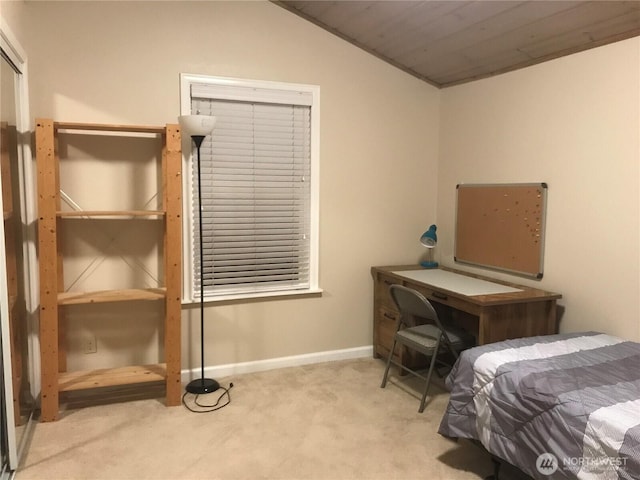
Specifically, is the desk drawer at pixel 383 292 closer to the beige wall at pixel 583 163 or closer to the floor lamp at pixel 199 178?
the beige wall at pixel 583 163

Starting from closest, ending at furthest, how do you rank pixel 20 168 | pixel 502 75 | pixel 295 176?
pixel 20 168 → pixel 502 75 → pixel 295 176

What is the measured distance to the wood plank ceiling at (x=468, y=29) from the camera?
8.24ft

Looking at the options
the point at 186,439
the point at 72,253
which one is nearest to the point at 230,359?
the point at 186,439

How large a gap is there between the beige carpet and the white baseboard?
8.4 inches

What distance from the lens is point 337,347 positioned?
12.6 feet

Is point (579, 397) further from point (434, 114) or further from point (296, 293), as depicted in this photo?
point (434, 114)

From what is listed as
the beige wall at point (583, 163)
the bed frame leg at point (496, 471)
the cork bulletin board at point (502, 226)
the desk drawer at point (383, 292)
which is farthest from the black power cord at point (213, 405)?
the beige wall at point (583, 163)

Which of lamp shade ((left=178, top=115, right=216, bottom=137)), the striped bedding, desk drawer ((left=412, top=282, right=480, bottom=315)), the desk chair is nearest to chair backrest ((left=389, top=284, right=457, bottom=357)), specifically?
A: the desk chair

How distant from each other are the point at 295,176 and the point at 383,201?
0.78 metres

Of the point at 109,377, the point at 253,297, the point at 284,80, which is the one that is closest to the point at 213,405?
the point at 109,377

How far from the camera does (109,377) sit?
2965 millimetres

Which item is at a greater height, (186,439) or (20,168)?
(20,168)

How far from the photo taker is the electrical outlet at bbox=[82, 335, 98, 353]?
313cm

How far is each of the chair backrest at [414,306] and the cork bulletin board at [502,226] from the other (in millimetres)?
715
